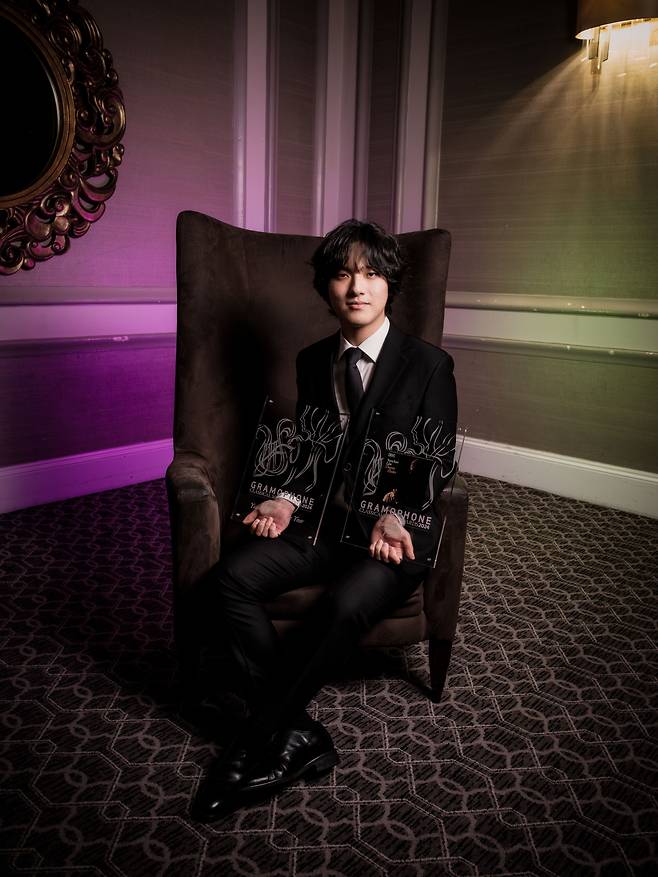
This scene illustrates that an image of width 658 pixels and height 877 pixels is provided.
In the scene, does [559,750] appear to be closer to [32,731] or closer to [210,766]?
[210,766]

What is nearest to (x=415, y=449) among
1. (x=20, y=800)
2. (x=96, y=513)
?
(x=20, y=800)

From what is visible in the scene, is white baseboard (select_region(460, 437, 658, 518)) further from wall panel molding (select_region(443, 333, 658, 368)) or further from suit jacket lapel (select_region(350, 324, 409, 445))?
suit jacket lapel (select_region(350, 324, 409, 445))

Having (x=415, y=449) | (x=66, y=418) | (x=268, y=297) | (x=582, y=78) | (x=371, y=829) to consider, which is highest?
(x=582, y=78)

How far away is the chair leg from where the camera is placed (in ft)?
6.96

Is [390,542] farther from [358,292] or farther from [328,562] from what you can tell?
[358,292]

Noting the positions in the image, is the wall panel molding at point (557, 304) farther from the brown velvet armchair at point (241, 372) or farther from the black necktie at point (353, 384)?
the black necktie at point (353, 384)

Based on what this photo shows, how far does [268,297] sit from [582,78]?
246 centimetres

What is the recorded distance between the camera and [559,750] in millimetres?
1973

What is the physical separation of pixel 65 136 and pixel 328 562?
8.81 ft

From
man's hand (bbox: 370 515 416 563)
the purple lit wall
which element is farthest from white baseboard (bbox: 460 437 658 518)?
man's hand (bbox: 370 515 416 563)

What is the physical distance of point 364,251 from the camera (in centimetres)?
200

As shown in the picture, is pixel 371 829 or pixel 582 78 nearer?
pixel 371 829

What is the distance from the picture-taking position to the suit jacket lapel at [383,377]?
1987mm

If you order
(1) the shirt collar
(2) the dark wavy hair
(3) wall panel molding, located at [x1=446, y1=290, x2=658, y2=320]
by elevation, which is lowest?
(1) the shirt collar
